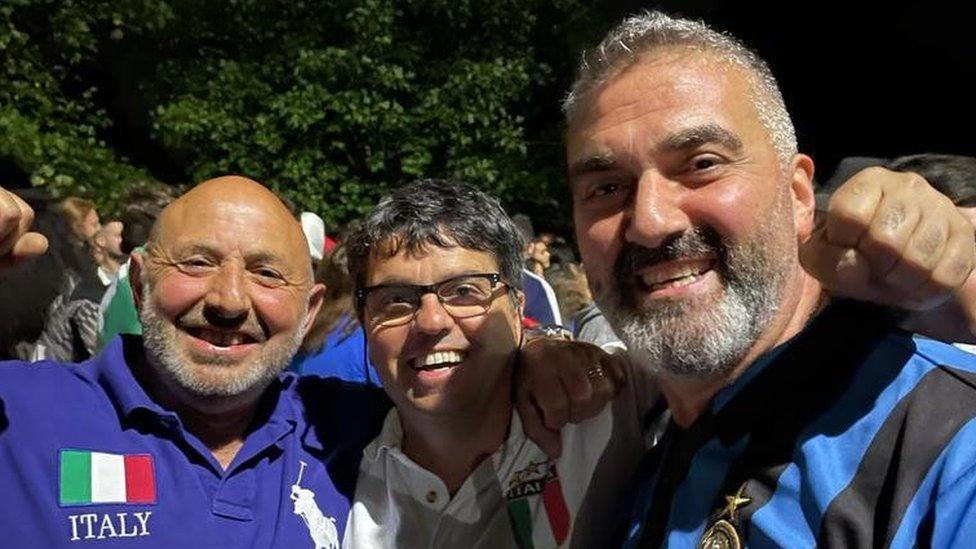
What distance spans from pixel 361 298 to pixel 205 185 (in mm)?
637

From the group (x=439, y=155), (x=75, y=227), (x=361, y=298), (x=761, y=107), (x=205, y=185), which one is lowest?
(x=439, y=155)

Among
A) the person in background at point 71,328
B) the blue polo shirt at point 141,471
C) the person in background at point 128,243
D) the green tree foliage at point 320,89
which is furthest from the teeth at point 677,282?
the green tree foliage at point 320,89

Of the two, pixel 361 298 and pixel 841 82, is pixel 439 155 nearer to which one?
pixel 841 82

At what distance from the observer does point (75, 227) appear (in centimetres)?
593

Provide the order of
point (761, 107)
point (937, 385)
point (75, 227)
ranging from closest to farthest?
1. point (937, 385)
2. point (761, 107)
3. point (75, 227)

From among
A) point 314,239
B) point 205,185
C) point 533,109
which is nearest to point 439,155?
point 533,109

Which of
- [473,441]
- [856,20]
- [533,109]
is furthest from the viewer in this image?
[533,109]

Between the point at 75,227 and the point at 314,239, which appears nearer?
the point at 314,239

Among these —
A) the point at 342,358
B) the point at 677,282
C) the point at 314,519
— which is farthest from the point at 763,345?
the point at 342,358

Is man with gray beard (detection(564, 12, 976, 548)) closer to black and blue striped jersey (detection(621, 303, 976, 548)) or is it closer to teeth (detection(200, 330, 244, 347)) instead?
black and blue striped jersey (detection(621, 303, 976, 548))

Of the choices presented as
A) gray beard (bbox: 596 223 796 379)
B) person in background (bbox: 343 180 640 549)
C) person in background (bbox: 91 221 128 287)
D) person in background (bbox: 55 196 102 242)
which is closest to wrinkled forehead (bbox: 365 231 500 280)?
person in background (bbox: 343 180 640 549)

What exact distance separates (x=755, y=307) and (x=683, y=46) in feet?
1.76

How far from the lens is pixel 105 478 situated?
2.30m

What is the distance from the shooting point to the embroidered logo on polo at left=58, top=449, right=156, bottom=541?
2232 mm
